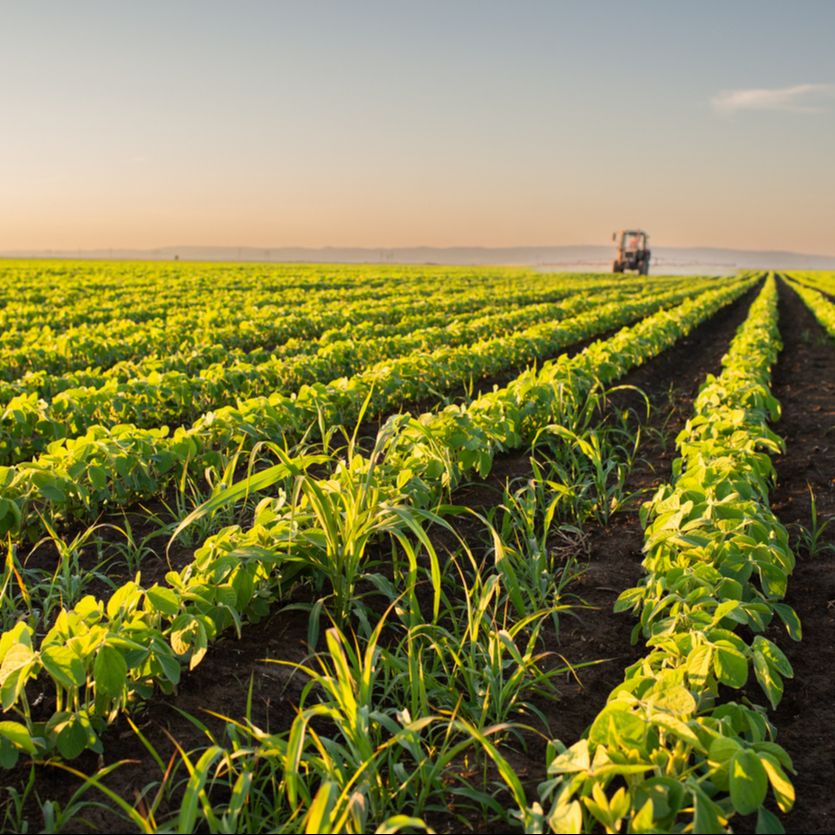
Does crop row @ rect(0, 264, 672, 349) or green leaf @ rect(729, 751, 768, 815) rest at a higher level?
crop row @ rect(0, 264, 672, 349)

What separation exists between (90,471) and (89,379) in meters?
3.80

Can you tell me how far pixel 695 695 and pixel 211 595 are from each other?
1.63 metres

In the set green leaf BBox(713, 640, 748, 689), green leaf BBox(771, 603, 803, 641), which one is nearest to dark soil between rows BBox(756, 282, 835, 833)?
green leaf BBox(771, 603, 803, 641)

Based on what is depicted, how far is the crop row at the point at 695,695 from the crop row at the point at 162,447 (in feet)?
5.04

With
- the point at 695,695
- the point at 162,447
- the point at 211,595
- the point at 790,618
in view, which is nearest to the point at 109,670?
the point at 211,595

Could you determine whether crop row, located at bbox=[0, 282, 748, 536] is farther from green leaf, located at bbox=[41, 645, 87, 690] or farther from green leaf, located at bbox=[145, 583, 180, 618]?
green leaf, located at bbox=[41, 645, 87, 690]

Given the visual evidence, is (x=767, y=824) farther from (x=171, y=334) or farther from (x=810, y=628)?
(x=171, y=334)

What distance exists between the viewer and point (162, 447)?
4551 millimetres

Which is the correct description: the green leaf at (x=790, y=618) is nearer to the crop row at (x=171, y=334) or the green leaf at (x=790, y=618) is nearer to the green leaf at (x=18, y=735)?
the green leaf at (x=18, y=735)

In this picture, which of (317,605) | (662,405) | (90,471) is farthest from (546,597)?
(662,405)

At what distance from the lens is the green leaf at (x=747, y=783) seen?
165 cm

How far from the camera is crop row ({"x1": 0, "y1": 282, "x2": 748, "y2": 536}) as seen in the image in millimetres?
3867

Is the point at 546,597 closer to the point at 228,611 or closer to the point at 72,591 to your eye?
the point at 228,611

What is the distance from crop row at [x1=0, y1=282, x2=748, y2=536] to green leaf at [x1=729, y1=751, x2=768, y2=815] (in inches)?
83.9
